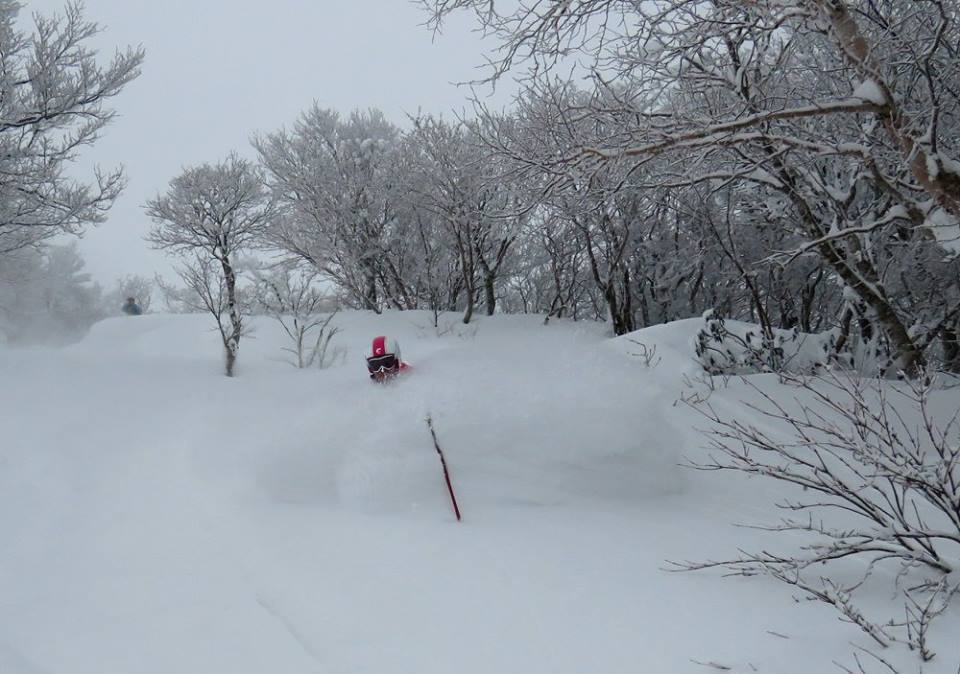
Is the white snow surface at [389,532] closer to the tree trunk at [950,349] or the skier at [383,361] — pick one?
the skier at [383,361]

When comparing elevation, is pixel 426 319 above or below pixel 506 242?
below

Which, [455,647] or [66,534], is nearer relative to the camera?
[455,647]

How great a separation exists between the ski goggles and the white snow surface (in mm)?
269

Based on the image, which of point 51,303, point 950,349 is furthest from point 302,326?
point 51,303

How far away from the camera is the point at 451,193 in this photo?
11992mm

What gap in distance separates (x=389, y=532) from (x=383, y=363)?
255 cm

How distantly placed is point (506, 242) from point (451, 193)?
1.74 m

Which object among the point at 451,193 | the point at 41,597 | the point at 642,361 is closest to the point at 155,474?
the point at 41,597

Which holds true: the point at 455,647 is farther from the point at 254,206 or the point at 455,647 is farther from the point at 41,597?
the point at 254,206

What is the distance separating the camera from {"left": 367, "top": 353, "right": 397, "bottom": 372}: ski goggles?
6082 mm

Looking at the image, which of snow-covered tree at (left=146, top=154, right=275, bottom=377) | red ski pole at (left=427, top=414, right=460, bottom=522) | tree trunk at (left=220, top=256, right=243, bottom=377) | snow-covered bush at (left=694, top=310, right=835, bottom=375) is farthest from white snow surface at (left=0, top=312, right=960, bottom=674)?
snow-covered tree at (left=146, top=154, right=275, bottom=377)

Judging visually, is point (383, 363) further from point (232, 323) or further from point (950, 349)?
point (950, 349)

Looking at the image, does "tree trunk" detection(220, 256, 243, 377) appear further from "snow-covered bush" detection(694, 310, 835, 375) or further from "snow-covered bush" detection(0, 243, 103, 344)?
"snow-covered bush" detection(0, 243, 103, 344)

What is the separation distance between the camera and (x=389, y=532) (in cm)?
385
